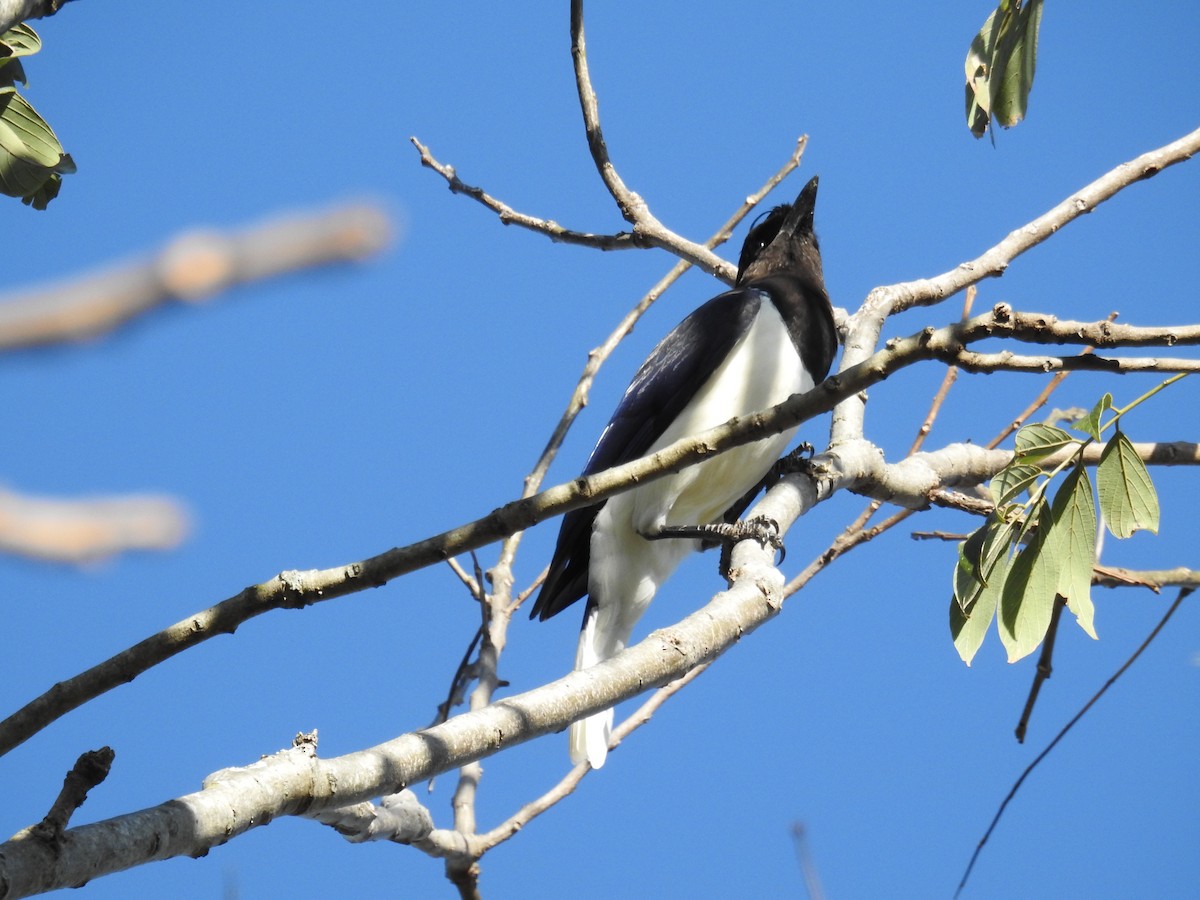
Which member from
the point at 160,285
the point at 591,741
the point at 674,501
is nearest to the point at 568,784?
the point at 591,741

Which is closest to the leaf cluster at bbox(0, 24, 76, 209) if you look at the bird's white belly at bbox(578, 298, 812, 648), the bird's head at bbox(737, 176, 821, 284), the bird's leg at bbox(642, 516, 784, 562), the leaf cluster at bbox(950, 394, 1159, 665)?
the bird's leg at bbox(642, 516, 784, 562)

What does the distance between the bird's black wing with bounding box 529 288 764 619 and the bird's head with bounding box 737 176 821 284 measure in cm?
55

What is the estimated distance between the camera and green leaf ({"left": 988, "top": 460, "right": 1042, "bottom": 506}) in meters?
2.83

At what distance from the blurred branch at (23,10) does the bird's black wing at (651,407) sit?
2.89 m

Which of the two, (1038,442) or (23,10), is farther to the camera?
(1038,442)

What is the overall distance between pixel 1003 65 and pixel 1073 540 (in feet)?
4.13

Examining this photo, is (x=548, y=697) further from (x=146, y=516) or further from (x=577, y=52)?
(x=577, y=52)

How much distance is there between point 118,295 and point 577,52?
3594mm

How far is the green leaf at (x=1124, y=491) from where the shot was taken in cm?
274

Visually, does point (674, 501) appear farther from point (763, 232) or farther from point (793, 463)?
point (763, 232)

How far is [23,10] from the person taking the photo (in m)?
1.62

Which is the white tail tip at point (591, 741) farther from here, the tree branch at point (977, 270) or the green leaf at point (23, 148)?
the green leaf at point (23, 148)

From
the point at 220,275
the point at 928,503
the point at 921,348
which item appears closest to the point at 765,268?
the point at 928,503

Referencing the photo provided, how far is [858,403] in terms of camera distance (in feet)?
13.5
